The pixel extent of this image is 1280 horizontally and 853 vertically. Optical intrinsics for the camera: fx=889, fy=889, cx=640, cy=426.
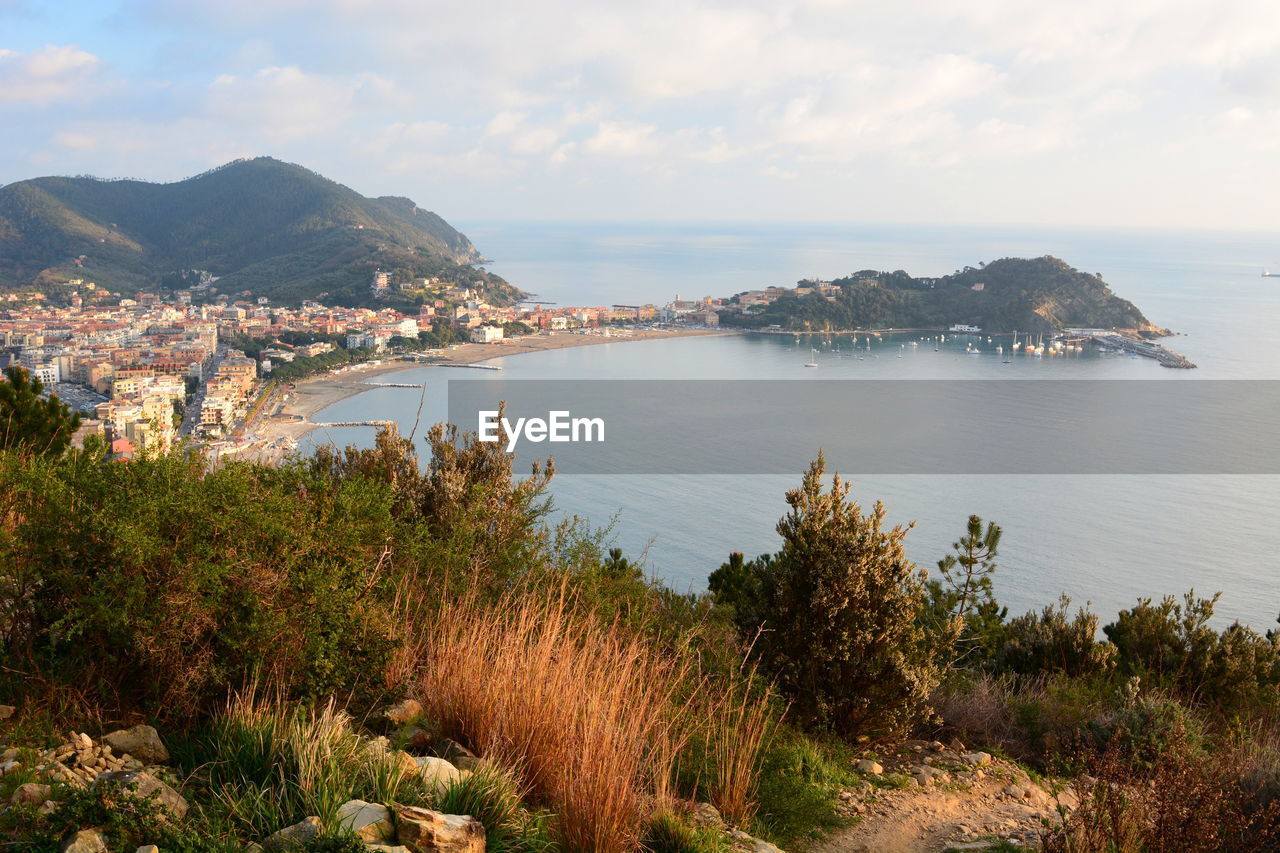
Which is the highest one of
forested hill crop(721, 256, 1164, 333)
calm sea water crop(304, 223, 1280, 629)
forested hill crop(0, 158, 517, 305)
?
forested hill crop(0, 158, 517, 305)

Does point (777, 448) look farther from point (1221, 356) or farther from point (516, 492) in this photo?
point (1221, 356)

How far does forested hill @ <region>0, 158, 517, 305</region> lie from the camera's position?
258 ft

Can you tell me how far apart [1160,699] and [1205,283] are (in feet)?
322

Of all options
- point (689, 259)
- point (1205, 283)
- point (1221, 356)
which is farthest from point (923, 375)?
point (689, 259)

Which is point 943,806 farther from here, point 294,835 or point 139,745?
point 139,745

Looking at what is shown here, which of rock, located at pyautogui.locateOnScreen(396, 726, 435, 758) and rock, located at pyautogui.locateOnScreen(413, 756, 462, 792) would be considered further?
rock, located at pyautogui.locateOnScreen(396, 726, 435, 758)

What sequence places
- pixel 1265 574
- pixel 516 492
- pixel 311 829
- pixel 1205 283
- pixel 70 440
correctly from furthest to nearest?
pixel 1205 283 < pixel 1265 574 < pixel 70 440 < pixel 516 492 < pixel 311 829

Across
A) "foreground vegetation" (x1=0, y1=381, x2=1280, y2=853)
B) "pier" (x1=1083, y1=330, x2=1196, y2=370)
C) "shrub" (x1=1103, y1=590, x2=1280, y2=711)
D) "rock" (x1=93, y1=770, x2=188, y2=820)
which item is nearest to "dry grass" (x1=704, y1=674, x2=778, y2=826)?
"foreground vegetation" (x1=0, y1=381, x2=1280, y2=853)

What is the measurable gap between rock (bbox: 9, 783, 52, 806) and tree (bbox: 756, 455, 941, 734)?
2.66m

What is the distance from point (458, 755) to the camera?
2.45 meters

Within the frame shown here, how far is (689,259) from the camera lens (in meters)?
130

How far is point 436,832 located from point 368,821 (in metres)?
0.15

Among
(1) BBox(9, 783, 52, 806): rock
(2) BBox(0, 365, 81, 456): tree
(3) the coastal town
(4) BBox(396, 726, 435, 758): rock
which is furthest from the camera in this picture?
(3) the coastal town

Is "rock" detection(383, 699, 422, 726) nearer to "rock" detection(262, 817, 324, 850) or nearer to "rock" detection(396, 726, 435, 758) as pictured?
"rock" detection(396, 726, 435, 758)
